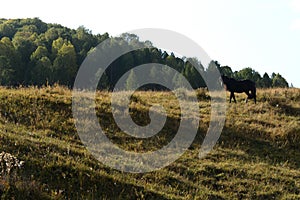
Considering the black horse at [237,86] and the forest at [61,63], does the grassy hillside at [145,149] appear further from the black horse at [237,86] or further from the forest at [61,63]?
the forest at [61,63]

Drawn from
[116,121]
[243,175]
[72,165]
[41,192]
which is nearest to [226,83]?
[116,121]

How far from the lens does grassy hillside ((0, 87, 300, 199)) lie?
31.4 ft

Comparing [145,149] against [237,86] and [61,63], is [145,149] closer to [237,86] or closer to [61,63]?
[237,86]

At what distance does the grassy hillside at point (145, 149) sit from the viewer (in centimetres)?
957

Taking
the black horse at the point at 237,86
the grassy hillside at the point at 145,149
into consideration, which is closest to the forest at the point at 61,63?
the black horse at the point at 237,86

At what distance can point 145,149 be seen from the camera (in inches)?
561

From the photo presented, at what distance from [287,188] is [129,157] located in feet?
16.5

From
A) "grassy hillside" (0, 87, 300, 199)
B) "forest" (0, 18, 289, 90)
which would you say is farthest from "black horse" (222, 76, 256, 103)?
"forest" (0, 18, 289, 90)

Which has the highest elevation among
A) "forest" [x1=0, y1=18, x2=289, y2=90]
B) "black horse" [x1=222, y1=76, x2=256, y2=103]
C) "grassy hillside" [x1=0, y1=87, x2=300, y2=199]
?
"forest" [x1=0, y1=18, x2=289, y2=90]

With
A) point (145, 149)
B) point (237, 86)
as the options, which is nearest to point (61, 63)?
point (237, 86)

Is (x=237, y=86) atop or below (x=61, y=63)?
below

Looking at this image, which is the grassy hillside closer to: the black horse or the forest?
the black horse

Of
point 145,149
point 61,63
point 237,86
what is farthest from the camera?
point 61,63

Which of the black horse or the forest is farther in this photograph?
the forest
